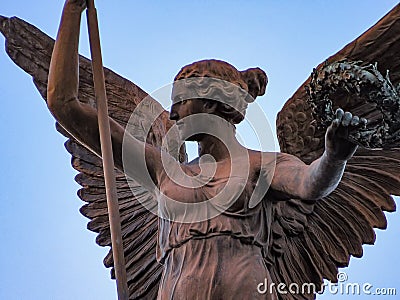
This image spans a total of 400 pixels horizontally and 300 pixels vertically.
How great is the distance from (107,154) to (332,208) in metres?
1.39

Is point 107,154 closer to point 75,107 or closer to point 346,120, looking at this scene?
point 75,107

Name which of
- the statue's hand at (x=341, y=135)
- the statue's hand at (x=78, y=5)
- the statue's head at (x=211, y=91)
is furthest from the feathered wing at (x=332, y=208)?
the statue's hand at (x=78, y=5)

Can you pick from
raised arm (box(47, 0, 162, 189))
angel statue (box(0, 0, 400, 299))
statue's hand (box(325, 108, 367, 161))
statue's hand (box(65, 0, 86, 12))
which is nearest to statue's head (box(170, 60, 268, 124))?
angel statue (box(0, 0, 400, 299))

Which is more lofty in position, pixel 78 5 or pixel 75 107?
pixel 78 5

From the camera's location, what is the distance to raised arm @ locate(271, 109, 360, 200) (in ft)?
11.6

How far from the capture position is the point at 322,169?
152 inches

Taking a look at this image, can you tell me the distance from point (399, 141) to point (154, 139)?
1876 millimetres

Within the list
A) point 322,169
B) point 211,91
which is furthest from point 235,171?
point 322,169

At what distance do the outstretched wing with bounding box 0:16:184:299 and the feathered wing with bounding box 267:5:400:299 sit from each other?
25.3 inches

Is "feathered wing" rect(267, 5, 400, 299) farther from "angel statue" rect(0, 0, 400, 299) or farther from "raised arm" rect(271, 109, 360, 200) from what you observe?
"raised arm" rect(271, 109, 360, 200)

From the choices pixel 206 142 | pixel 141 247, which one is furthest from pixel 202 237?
pixel 141 247

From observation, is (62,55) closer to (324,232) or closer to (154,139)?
(154,139)

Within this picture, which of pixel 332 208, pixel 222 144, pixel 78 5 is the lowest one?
pixel 332 208

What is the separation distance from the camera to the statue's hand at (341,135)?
3496 millimetres
